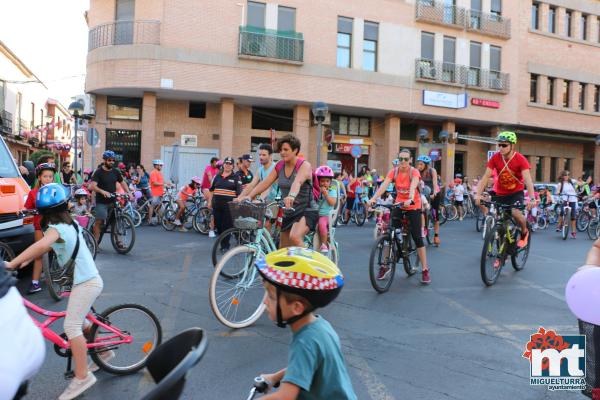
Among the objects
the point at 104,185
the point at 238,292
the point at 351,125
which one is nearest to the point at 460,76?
the point at 351,125

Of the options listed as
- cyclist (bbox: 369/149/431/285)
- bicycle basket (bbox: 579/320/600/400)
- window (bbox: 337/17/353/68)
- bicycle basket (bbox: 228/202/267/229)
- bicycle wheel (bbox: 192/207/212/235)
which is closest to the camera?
bicycle basket (bbox: 579/320/600/400)

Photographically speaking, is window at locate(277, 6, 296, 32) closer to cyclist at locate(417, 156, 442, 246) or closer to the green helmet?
cyclist at locate(417, 156, 442, 246)

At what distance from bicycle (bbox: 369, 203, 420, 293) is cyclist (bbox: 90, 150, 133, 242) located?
533cm

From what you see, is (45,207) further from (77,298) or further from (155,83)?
(155,83)

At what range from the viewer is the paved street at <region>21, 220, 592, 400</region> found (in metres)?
3.81

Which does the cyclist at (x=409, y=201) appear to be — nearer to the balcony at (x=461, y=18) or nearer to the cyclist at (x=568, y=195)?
the cyclist at (x=568, y=195)

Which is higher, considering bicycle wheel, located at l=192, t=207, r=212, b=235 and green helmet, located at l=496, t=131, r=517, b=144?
green helmet, located at l=496, t=131, r=517, b=144

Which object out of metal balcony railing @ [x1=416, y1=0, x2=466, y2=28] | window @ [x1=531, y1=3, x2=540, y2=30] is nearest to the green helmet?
metal balcony railing @ [x1=416, y1=0, x2=466, y2=28]

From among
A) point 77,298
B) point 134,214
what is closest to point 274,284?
point 77,298

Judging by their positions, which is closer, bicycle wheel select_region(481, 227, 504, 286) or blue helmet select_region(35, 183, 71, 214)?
blue helmet select_region(35, 183, 71, 214)

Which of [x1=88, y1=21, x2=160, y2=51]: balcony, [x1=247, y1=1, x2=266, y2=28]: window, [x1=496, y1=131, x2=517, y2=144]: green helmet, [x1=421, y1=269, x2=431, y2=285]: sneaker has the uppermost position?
[x1=247, y1=1, x2=266, y2=28]: window

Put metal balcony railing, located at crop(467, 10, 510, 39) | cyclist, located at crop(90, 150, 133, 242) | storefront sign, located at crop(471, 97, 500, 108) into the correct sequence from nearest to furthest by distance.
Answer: cyclist, located at crop(90, 150, 133, 242) → storefront sign, located at crop(471, 97, 500, 108) → metal balcony railing, located at crop(467, 10, 510, 39)

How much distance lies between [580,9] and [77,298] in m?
39.9

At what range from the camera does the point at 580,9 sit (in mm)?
34500
